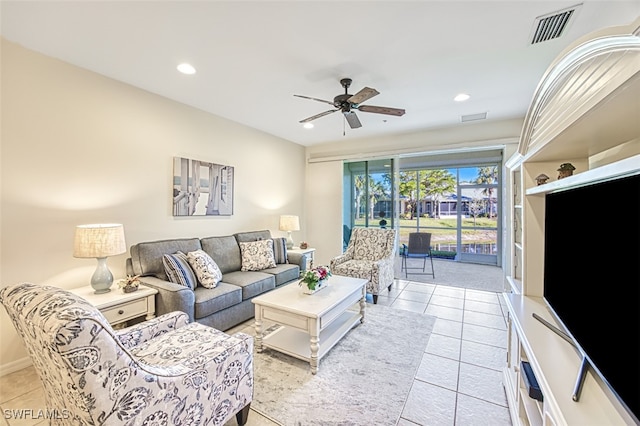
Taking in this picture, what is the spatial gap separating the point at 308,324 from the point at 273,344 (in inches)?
20.5

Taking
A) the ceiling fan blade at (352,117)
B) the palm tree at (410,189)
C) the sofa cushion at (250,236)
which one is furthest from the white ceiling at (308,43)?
the palm tree at (410,189)

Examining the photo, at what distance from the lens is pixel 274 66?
100 inches

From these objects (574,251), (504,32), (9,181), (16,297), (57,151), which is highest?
(504,32)

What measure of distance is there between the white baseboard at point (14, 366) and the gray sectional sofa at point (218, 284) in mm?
981

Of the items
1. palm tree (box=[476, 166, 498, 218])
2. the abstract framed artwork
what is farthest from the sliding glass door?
the abstract framed artwork

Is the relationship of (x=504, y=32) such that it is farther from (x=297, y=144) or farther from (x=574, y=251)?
(x=297, y=144)

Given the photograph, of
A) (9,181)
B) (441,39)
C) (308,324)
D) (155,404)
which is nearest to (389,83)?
(441,39)

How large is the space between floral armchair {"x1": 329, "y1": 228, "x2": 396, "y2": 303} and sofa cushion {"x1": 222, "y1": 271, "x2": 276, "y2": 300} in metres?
1.02

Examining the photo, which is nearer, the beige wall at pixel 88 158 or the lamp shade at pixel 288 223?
the beige wall at pixel 88 158

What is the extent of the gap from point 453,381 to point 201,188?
3.53 m

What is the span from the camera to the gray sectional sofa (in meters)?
2.48

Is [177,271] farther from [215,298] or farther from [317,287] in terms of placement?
[317,287]

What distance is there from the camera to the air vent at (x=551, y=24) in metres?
1.81

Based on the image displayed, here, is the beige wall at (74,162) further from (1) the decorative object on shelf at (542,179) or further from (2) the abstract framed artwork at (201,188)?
(1) the decorative object on shelf at (542,179)
